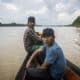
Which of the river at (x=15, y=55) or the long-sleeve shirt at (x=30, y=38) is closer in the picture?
the long-sleeve shirt at (x=30, y=38)

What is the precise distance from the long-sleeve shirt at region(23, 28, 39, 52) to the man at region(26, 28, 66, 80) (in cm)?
227

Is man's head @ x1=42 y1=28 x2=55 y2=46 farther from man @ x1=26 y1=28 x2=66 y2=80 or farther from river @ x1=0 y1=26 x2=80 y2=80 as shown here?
river @ x1=0 y1=26 x2=80 y2=80

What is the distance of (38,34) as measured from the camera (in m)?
8.03

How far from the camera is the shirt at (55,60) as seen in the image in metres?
5.13

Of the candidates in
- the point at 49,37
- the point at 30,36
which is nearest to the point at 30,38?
the point at 30,36

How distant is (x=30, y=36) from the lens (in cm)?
760

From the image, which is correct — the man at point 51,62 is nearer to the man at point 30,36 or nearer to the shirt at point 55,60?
the shirt at point 55,60

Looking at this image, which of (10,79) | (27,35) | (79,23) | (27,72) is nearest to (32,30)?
(27,35)

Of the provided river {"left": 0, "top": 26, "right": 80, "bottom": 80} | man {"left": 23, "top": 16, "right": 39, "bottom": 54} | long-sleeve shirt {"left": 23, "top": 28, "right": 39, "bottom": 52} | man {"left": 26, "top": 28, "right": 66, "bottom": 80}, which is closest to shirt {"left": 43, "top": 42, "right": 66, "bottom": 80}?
man {"left": 26, "top": 28, "right": 66, "bottom": 80}

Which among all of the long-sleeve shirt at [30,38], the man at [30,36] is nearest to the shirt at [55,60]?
the man at [30,36]

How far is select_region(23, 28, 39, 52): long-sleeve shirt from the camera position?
24.8ft

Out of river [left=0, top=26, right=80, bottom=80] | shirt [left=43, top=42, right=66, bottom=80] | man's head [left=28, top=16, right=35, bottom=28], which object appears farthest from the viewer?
river [left=0, top=26, right=80, bottom=80]

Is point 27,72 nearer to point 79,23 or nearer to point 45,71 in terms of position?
point 45,71

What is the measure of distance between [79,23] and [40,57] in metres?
95.1
